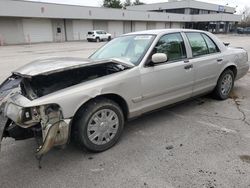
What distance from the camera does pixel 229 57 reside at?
5.07 metres

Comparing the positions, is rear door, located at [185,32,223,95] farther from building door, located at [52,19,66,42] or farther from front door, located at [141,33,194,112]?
building door, located at [52,19,66,42]

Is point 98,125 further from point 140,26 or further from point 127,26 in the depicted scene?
point 140,26

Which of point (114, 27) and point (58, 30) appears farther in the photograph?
point (114, 27)

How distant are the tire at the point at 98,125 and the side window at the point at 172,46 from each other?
4.29 feet

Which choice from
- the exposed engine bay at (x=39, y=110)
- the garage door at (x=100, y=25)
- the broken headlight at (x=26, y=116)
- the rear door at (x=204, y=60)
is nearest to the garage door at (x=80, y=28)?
the garage door at (x=100, y=25)

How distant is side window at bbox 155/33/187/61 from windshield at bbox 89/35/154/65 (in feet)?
0.66

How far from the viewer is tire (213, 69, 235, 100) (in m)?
5.07

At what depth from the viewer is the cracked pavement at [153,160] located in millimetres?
2672

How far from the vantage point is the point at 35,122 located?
107 inches

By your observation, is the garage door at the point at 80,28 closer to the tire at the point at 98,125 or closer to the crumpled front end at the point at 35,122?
the tire at the point at 98,125

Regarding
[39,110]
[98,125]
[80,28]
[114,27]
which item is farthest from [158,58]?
[114,27]

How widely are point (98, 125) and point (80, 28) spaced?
35738 millimetres

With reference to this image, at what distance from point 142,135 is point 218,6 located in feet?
240

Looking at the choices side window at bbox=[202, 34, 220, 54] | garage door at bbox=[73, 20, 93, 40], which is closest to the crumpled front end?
side window at bbox=[202, 34, 220, 54]
